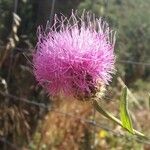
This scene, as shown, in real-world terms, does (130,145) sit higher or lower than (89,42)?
lower

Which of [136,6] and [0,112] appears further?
[136,6]

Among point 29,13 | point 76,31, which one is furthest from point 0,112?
point 76,31

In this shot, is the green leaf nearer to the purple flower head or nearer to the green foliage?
the purple flower head

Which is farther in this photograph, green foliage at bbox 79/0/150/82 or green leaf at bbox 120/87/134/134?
green foliage at bbox 79/0/150/82

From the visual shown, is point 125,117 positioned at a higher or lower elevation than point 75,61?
lower

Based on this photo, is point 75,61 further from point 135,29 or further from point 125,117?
point 135,29

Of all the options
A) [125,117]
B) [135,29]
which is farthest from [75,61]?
[135,29]

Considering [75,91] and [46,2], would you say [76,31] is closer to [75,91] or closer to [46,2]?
[75,91]

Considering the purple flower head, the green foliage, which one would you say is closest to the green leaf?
the purple flower head

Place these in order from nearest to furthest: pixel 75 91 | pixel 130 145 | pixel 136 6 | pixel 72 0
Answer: pixel 75 91, pixel 72 0, pixel 130 145, pixel 136 6
